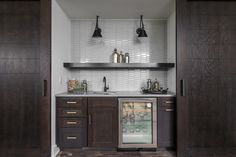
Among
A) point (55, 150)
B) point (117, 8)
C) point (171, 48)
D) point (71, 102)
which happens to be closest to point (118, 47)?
point (117, 8)

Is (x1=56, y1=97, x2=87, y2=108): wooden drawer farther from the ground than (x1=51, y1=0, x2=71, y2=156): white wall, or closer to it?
closer to it

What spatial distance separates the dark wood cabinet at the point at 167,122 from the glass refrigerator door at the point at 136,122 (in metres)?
0.16

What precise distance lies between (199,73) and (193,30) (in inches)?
26.3

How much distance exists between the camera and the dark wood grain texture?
2984 millimetres

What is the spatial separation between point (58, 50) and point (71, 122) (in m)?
1.20

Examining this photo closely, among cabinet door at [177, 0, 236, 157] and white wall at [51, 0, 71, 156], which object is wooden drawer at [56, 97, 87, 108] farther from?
cabinet door at [177, 0, 236, 157]

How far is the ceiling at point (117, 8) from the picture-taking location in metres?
3.17

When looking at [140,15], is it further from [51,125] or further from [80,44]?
[51,125]

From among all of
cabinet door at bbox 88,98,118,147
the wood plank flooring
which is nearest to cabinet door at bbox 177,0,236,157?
the wood plank flooring

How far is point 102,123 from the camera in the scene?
10.6ft

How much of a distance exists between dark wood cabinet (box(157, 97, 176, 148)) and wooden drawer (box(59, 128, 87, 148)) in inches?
48.5

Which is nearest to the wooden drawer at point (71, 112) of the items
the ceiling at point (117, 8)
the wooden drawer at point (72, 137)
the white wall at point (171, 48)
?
the wooden drawer at point (72, 137)

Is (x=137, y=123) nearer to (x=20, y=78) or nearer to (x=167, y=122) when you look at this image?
(x=167, y=122)

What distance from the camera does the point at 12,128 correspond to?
3.00m
